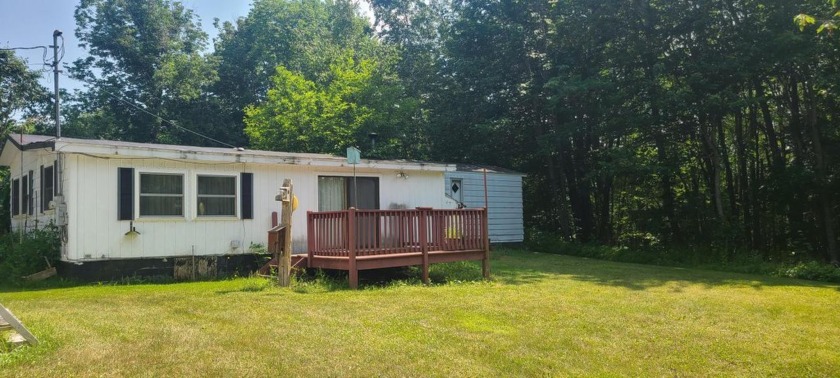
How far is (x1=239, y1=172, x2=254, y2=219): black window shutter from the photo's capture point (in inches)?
432

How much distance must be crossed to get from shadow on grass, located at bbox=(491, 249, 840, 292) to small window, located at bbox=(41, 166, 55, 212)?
8.13 m

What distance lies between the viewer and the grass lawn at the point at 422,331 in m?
4.61

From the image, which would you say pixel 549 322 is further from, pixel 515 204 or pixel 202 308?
pixel 515 204

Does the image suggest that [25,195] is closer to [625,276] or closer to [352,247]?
[352,247]

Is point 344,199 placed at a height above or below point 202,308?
above

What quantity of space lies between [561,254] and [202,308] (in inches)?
497

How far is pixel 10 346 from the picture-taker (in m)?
4.61

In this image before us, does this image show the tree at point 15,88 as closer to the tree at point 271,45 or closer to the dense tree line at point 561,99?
the dense tree line at point 561,99

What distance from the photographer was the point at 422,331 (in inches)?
226

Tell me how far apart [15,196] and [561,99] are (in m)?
15.5

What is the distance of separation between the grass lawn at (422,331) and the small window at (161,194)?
1549mm

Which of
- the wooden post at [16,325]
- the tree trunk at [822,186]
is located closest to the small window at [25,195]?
the wooden post at [16,325]

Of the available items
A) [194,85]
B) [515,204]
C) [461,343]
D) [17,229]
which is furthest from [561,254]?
[194,85]

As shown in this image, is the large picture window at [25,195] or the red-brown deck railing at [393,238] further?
the large picture window at [25,195]
